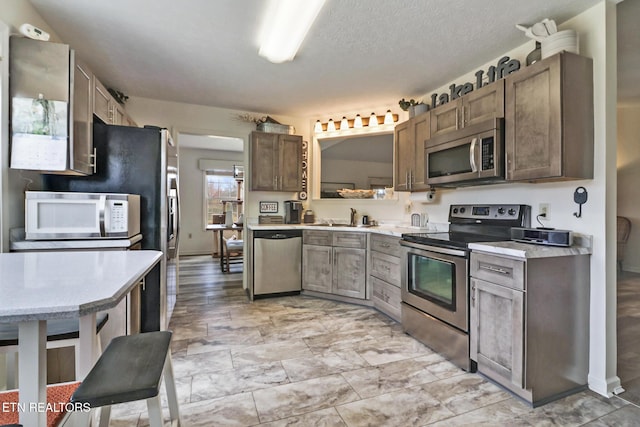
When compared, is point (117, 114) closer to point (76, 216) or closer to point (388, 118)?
point (76, 216)

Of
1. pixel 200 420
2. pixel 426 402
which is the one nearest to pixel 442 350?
pixel 426 402

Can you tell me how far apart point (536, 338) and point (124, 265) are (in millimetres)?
2151

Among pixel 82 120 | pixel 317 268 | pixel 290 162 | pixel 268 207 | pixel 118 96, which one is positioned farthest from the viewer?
pixel 268 207

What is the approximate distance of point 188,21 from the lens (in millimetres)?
2182

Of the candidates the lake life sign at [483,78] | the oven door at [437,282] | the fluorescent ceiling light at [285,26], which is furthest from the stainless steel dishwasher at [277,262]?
the lake life sign at [483,78]

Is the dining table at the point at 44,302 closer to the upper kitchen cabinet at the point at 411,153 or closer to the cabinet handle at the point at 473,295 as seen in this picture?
the cabinet handle at the point at 473,295

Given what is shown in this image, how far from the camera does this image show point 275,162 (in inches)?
160

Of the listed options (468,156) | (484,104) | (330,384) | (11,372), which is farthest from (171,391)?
(484,104)

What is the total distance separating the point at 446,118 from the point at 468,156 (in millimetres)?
493

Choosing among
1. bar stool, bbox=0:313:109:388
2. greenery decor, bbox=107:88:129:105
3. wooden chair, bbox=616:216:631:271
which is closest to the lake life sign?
bar stool, bbox=0:313:109:388

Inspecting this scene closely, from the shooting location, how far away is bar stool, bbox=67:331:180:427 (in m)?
0.85

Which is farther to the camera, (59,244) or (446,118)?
(446,118)

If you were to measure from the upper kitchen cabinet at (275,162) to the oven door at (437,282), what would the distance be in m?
1.95

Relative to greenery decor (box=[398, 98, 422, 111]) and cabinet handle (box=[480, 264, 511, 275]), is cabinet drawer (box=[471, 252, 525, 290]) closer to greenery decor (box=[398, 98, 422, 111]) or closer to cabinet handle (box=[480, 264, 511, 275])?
cabinet handle (box=[480, 264, 511, 275])
